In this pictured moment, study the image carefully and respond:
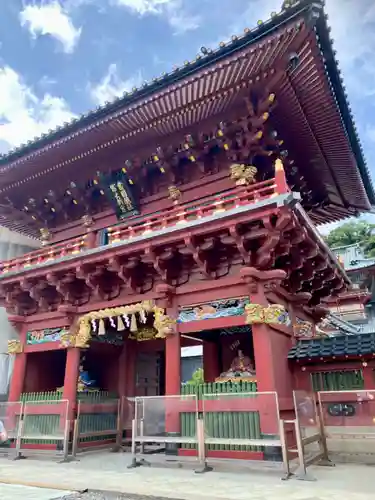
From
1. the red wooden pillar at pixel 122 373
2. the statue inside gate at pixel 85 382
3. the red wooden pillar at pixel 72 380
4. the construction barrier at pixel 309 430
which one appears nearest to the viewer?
the construction barrier at pixel 309 430

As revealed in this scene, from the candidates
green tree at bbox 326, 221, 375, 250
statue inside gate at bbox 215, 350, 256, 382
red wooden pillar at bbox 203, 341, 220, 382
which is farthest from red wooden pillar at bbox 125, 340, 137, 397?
green tree at bbox 326, 221, 375, 250

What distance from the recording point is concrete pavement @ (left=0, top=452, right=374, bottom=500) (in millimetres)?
5621

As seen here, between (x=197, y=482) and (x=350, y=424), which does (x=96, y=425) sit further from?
(x=350, y=424)

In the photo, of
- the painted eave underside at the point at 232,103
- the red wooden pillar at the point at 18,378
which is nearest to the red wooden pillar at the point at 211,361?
the red wooden pillar at the point at 18,378

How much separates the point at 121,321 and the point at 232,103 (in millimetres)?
6761

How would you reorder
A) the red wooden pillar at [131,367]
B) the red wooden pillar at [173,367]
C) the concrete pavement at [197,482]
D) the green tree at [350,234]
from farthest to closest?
the green tree at [350,234] < the red wooden pillar at [131,367] < the red wooden pillar at [173,367] < the concrete pavement at [197,482]

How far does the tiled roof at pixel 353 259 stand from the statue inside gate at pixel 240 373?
56.4 ft

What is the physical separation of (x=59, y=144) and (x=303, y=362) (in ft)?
30.8

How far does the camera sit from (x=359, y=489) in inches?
230

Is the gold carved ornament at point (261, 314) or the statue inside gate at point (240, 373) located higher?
the gold carved ornament at point (261, 314)

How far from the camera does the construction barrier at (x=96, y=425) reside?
10.9 meters

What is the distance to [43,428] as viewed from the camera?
10836 mm

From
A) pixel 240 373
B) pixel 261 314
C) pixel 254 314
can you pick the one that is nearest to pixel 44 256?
pixel 240 373

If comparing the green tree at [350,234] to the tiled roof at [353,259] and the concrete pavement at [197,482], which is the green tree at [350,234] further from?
the concrete pavement at [197,482]
